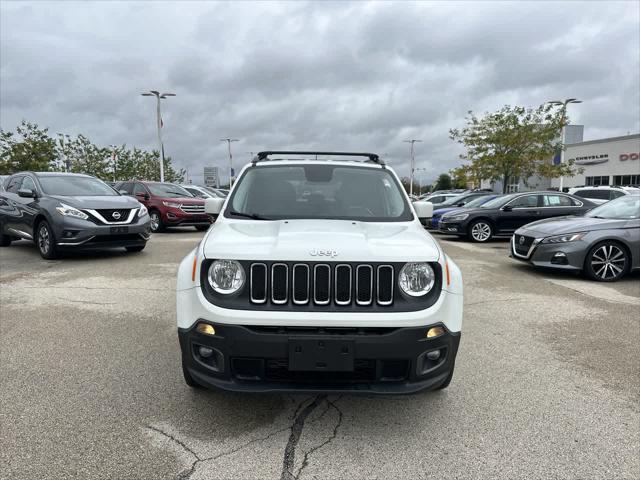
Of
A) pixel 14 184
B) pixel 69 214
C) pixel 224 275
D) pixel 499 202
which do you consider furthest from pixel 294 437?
pixel 499 202

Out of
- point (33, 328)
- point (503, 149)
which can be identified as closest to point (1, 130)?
point (503, 149)

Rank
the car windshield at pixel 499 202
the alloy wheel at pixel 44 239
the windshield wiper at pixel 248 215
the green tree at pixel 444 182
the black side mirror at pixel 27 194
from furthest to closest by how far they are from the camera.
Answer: the green tree at pixel 444 182 < the car windshield at pixel 499 202 < the black side mirror at pixel 27 194 < the alloy wheel at pixel 44 239 < the windshield wiper at pixel 248 215

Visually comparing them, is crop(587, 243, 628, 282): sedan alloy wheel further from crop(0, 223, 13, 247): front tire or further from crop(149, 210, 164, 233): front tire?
crop(149, 210, 164, 233): front tire

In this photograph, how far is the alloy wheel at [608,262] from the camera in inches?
303

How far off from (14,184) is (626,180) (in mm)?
54308

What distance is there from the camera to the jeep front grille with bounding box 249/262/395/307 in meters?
2.71

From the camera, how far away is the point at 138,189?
16.4 meters

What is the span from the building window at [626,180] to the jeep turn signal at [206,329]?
174 feet

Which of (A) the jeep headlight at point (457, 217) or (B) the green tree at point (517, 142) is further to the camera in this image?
(B) the green tree at point (517, 142)

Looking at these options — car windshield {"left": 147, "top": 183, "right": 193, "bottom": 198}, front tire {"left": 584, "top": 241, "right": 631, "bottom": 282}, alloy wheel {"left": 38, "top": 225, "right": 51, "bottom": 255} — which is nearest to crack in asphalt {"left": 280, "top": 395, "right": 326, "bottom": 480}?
front tire {"left": 584, "top": 241, "right": 631, "bottom": 282}

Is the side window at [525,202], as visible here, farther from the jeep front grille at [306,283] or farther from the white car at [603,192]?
the jeep front grille at [306,283]

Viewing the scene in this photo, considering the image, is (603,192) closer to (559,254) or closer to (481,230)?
(481,230)

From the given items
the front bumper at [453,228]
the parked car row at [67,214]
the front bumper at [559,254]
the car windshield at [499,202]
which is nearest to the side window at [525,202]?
the car windshield at [499,202]

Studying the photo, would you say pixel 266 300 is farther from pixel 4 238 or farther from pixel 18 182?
pixel 4 238
